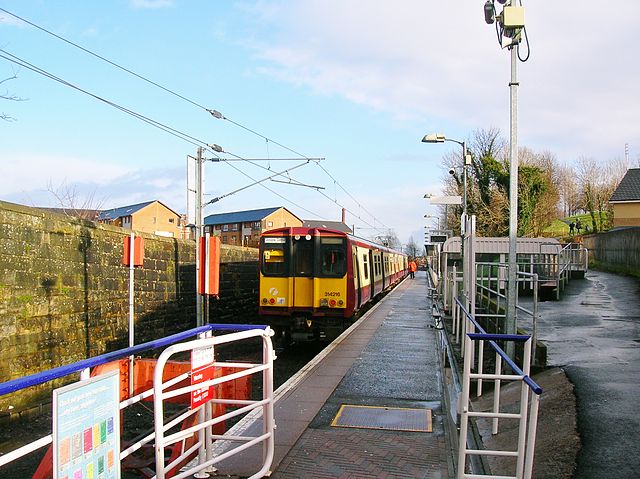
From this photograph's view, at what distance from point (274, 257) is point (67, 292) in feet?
18.1

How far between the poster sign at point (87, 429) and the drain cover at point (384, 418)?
344cm

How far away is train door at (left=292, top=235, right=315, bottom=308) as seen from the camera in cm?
1470

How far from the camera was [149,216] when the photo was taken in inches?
3004

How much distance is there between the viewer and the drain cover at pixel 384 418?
6.49m

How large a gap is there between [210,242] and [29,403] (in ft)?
11.7

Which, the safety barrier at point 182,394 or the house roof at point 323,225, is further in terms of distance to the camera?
the house roof at point 323,225

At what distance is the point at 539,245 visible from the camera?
17406 millimetres

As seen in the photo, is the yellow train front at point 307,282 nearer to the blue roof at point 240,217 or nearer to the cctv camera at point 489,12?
the cctv camera at point 489,12

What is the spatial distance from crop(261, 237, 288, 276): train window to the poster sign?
11.3 m

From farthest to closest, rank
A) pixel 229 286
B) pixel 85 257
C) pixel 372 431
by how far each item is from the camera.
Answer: pixel 229 286
pixel 85 257
pixel 372 431

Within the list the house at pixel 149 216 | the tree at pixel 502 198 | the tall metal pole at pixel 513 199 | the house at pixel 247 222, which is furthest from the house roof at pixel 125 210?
the tall metal pole at pixel 513 199

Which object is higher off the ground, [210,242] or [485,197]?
[485,197]

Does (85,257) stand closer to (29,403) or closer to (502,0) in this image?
(29,403)

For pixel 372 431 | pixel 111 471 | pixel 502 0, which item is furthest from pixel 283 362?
pixel 111 471
